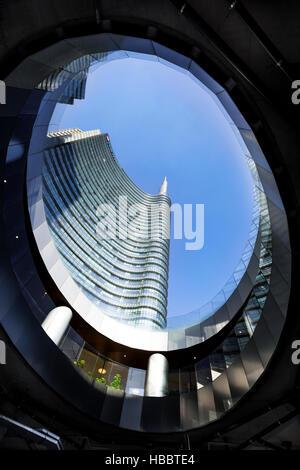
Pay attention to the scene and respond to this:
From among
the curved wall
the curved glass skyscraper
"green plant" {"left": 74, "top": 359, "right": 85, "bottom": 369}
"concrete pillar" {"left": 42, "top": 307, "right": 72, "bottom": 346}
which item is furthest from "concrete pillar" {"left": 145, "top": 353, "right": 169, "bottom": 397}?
"concrete pillar" {"left": 42, "top": 307, "right": 72, "bottom": 346}

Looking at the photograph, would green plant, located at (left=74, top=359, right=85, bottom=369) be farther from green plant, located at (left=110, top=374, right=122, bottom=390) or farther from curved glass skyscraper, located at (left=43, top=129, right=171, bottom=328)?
curved glass skyscraper, located at (left=43, top=129, right=171, bottom=328)

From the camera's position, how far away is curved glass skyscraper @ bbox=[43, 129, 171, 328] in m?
25.8

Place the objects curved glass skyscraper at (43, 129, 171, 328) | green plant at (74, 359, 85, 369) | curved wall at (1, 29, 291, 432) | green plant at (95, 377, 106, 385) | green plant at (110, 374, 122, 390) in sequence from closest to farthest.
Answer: curved wall at (1, 29, 291, 432) → green plant at (74, 359, 85, 369) → green plant at (95, 377, 106, 385) → green plant at (110, 374, 122, 390) → curved glass skyscraper at (43, 129, 171, 328)

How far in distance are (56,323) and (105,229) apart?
37797 mm

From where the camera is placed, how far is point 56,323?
554 inches

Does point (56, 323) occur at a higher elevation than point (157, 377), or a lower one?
higher

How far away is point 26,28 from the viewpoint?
540cm

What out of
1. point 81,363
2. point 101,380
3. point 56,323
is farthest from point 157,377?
point 56,323

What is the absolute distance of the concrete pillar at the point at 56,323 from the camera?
1306 cm

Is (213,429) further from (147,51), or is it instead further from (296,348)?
(147,51)

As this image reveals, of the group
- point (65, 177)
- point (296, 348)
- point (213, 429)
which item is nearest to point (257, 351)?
point (296, 348)

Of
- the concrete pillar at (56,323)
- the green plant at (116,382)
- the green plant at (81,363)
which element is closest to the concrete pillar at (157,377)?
the green plant at (116,382)

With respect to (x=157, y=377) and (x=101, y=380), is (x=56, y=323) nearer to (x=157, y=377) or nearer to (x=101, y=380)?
(x=101, y=380)

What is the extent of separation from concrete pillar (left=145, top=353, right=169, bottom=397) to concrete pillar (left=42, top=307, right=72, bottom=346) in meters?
6.57
